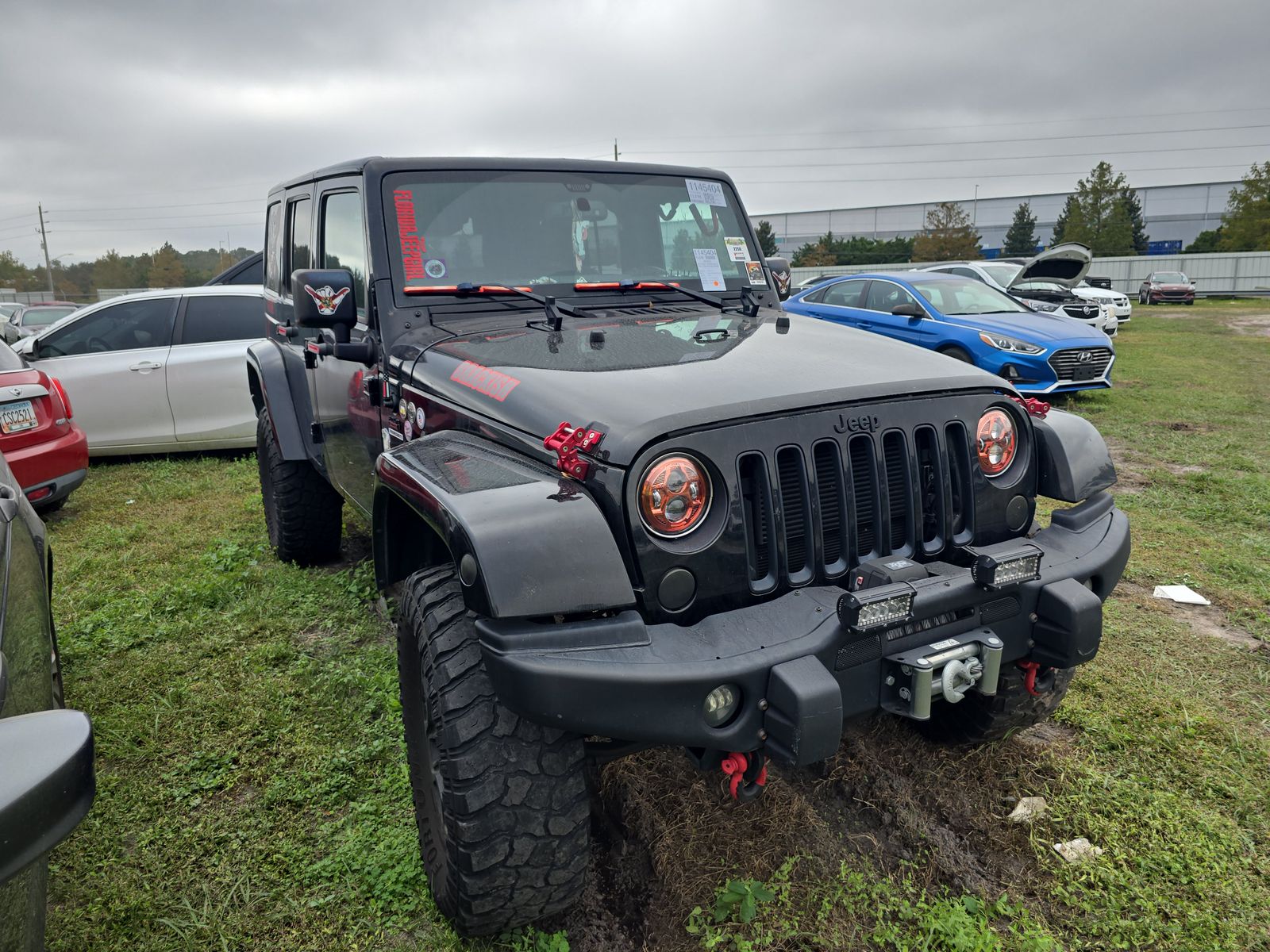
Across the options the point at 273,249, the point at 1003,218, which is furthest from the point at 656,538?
the point at 1003,218

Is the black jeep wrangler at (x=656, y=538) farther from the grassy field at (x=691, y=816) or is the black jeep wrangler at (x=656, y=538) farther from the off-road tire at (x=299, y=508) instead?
the off-road tire at (x=299, y=508)

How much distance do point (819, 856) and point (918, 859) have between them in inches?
11.5

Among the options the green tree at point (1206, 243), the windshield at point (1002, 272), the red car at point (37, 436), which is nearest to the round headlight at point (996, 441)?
the red car at point (37, 436)

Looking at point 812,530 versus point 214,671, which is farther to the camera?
point 214,671

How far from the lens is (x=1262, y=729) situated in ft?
10.7

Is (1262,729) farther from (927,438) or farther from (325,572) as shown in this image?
(325,572)

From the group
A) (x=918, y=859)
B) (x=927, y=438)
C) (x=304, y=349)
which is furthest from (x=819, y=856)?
(x=304, y=349)

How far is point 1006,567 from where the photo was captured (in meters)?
2.25

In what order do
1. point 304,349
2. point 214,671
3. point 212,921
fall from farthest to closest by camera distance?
point 304,349 < point 214,671 < point 212,921

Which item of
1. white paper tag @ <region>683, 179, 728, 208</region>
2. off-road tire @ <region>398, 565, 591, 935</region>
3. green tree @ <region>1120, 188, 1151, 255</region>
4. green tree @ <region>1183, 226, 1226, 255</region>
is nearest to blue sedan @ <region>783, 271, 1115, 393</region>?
white paper tag @ <region>683, 179, 728, 208</region>

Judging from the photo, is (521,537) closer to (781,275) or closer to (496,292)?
(496,292)

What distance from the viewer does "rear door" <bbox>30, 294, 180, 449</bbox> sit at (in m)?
7.46

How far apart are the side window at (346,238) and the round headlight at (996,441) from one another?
88.5 inches

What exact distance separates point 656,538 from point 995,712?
155cm
